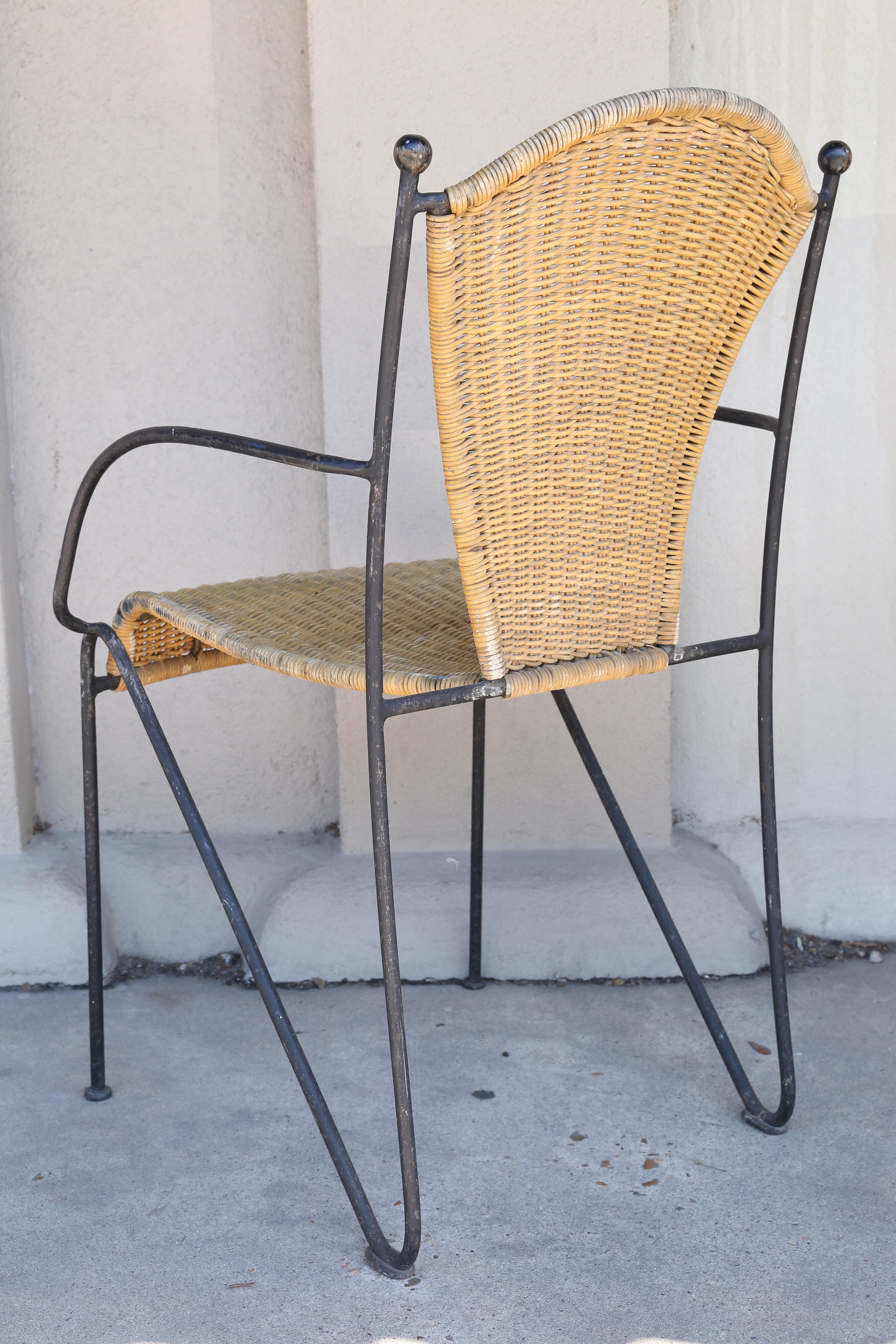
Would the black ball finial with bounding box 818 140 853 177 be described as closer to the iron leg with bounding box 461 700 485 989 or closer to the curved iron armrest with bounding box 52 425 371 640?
the curved iron armrest with bounding box 52 425 371 640

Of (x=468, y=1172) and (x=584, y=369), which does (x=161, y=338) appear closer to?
(x=584, y=369)

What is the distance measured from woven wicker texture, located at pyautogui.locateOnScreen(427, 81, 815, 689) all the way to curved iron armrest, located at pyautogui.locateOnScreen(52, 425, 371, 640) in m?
0.13

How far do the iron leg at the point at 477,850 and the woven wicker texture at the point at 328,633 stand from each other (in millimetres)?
249

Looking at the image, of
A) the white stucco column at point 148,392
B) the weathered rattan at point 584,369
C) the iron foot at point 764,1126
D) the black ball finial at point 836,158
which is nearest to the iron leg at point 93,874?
the weathered rattan at point 584,369

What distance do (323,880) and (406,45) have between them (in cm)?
138

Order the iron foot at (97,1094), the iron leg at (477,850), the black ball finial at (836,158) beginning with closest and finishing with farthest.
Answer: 1. the black ball finial at (836,158)
2. the iron foot at (97,1094)
3. the iron leg at (477,850)

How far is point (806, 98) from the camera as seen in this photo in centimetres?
204

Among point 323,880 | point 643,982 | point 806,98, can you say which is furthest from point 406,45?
point 643,982

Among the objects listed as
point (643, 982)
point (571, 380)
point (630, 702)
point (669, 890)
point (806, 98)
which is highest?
point (806, 98)

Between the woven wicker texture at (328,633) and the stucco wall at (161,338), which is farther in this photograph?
the stucco wall at (161,338)

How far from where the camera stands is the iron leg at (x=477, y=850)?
6.13 feet

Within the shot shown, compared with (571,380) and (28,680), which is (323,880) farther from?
(571,380)

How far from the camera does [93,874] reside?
5.30 ft

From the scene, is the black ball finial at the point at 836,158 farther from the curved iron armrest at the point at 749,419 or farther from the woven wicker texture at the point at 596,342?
the curved iron armrest at the point at 749,419
